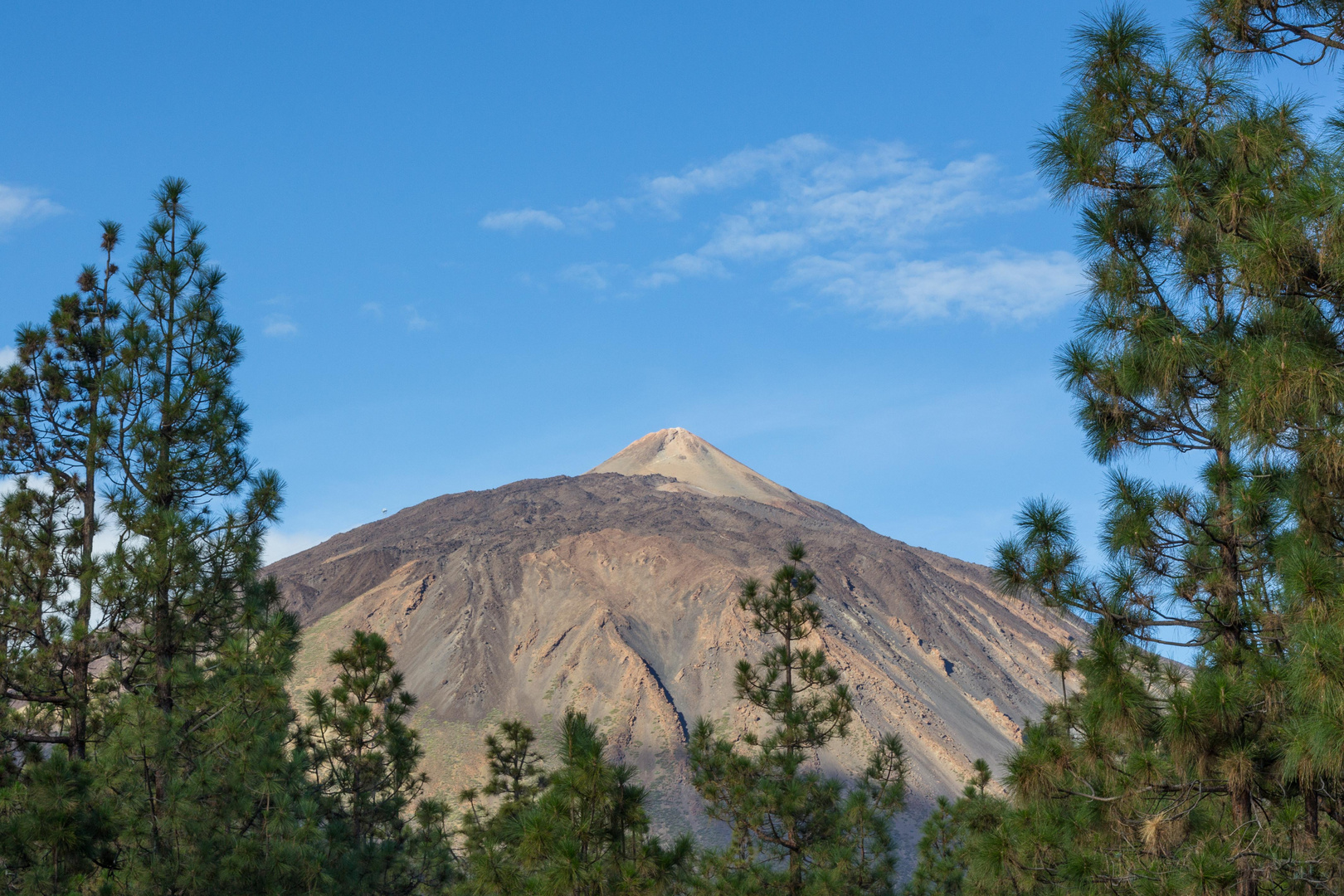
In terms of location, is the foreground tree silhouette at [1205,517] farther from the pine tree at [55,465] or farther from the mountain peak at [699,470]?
the mountain peak at [699,470]

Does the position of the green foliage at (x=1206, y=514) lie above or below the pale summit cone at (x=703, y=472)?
below

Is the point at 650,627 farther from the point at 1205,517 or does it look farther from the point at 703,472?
the point at 1205,517

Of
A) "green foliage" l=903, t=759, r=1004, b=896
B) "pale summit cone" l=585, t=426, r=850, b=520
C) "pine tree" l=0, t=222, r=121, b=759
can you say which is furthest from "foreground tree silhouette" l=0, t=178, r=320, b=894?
"pale summit cone" l=585, t=426, r=850, b=520

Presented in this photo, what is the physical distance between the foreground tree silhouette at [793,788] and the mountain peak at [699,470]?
139 metres

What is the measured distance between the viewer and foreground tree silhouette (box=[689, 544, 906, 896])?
55.6 ft

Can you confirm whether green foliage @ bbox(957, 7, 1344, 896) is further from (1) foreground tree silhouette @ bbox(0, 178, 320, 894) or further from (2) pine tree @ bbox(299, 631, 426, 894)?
(2) pine tree @ bbox(299, 631, 426, 894)

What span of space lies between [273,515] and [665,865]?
21.7 feet

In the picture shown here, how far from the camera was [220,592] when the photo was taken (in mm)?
12570

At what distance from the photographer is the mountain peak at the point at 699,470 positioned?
6688 inches

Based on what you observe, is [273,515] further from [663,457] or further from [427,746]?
[663,457]

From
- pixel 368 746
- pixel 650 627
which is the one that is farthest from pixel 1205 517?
pixel 650 627

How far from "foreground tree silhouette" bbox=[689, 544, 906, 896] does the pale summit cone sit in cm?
13464

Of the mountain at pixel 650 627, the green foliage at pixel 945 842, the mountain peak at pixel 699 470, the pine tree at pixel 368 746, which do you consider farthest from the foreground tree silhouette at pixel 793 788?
the mountain peak at pixel 699 470

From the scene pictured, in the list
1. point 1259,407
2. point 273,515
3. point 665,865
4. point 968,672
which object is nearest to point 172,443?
point 273,515
